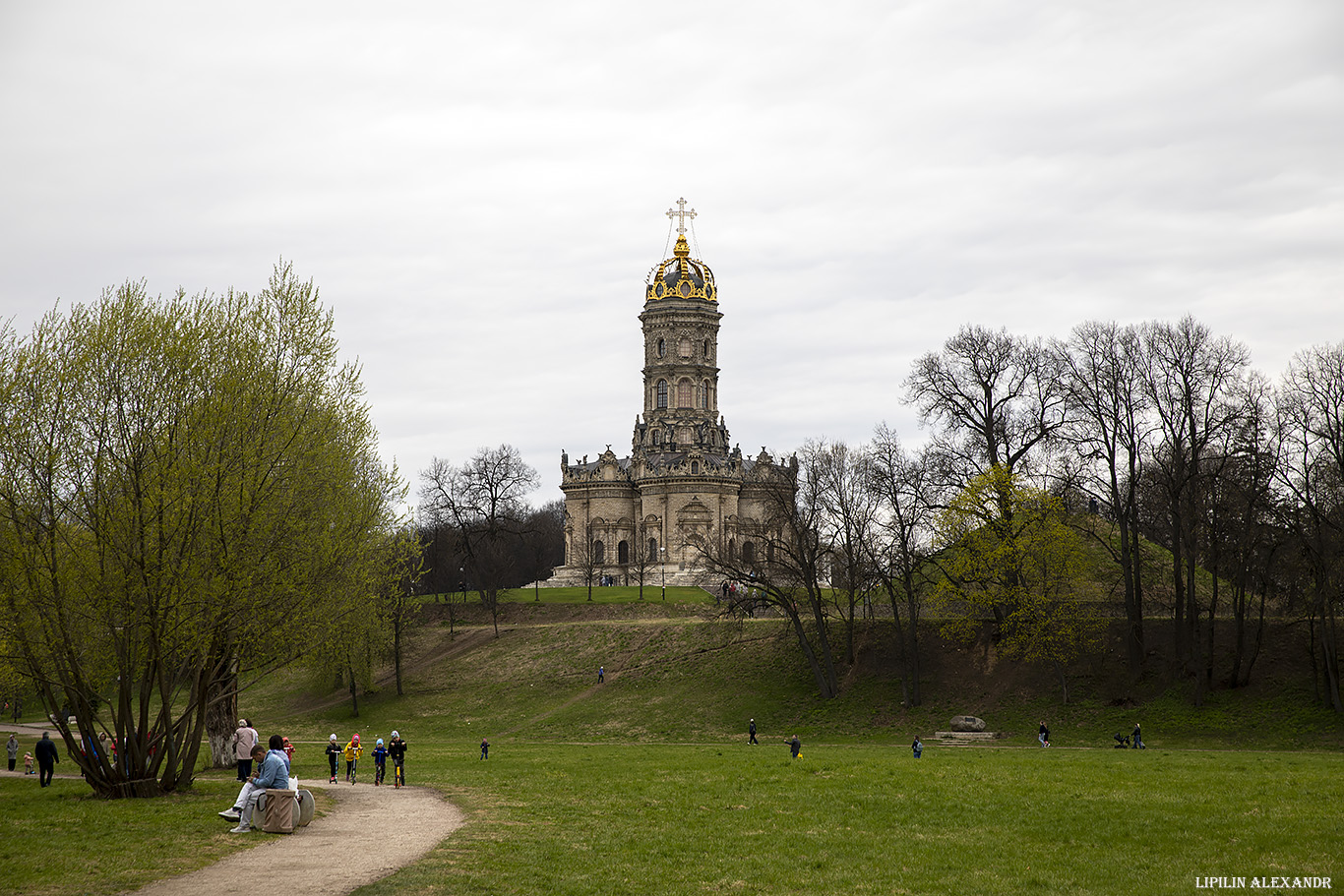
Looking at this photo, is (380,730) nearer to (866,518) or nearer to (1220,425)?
(866,518)

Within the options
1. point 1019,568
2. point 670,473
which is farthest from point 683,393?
point 1019,568

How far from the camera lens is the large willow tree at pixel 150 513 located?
2045 centimetres

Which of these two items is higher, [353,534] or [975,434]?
[975,434]

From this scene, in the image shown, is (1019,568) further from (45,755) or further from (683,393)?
(683,393)

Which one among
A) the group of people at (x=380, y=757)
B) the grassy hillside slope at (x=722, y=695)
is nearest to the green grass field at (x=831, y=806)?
the grassy hillside slope at (x=722, y=695)

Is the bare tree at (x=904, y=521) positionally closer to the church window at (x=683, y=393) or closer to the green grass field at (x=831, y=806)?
the green grass field at (x=831, y=806)

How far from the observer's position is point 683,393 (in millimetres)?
89188

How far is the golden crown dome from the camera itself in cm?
9056

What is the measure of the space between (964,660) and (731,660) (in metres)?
11.0

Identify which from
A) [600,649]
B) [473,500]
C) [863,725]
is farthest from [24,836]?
[473,500]

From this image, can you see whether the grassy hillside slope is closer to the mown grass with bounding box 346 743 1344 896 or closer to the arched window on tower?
the mown grass with bounding box 346 743 1344 896

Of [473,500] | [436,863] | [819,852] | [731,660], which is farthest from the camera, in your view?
[473,500]

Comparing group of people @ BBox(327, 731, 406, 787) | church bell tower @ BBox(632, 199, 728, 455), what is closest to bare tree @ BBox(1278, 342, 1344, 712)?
group of people @ BBox(327, 731, 406, 787)

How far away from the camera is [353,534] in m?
24.7
